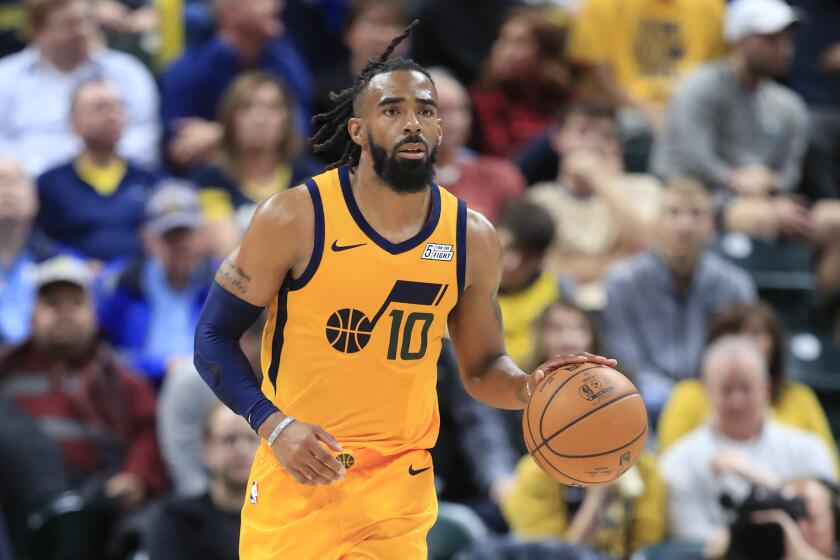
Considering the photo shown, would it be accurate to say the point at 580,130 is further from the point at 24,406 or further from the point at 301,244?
the point at 301,244

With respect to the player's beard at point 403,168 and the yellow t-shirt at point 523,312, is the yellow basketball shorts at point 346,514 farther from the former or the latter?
the yellow t-shirt at point 523,312

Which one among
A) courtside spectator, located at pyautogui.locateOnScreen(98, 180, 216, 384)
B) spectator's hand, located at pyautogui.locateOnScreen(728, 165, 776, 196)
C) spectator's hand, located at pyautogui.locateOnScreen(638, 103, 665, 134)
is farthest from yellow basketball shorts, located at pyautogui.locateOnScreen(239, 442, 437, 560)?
spectator's hand, located at pyautogui.locateOnScreen(638, 103, 665, 134)

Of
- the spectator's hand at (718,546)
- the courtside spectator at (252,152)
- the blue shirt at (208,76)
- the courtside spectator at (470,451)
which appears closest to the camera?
the spectator's hand at (718,546)

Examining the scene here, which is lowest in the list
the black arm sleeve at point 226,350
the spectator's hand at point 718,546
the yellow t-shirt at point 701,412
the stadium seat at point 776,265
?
the stadium seat at point 776,265

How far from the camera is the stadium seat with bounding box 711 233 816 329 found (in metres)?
8.73

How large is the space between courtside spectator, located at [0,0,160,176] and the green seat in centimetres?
336

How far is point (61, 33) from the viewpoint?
336 inches

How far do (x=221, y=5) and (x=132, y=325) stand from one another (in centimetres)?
243

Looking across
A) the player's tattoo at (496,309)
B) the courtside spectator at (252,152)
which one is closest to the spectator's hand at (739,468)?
the player's tattoo at (496,309)

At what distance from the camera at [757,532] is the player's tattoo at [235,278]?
2822 mm

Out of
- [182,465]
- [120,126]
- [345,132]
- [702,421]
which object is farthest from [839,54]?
[345,132]

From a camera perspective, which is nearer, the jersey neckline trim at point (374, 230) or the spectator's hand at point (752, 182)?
the jersey neckline trim at point (374, 230)

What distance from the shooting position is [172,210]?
7.58 meters

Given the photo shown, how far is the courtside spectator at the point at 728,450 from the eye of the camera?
21.8 feet
